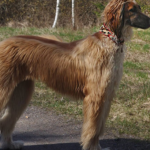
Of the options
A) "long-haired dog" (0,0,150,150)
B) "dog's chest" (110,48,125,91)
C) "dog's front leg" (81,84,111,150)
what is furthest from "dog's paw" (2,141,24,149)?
"dog's chest" (110,48,125,91)

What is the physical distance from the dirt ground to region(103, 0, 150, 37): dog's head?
4.93ft

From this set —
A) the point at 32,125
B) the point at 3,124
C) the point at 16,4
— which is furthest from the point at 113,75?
the point at 16,4

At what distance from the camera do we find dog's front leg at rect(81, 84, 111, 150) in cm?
335

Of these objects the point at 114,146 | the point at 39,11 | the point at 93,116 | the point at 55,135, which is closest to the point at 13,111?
the point at 55,135

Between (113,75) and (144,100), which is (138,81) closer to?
(144,100)

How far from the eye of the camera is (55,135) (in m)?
4.25

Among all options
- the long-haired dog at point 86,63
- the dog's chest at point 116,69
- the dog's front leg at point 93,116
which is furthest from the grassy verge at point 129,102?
the dog's chest at point 116,69

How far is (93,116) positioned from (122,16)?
1.13 meters

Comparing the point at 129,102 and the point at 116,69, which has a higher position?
the point at 116,69

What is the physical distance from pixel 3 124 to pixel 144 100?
97.5 inches

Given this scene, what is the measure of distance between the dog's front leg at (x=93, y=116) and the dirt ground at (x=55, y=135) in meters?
0.48

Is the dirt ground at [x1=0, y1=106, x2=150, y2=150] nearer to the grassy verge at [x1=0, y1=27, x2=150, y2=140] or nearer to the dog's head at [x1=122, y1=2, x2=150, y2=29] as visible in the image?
the grassy verge at [x1=0, y1=27, x2=150, y2=140]

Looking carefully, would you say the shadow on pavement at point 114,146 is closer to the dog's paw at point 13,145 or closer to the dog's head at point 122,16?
the dog's paw at point 13,145

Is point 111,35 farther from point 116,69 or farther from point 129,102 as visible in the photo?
point 129,102
